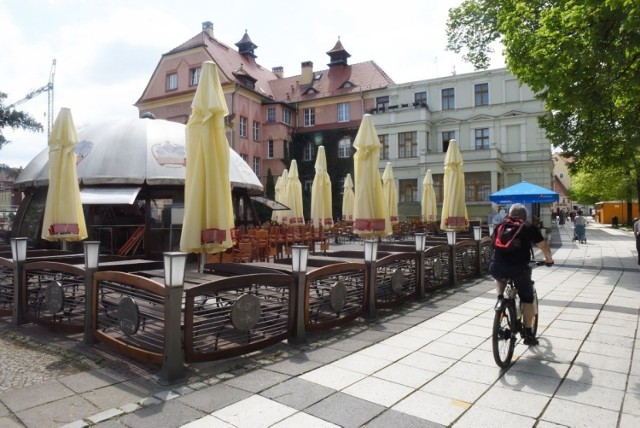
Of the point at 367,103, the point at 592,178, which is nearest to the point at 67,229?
the point at 367,103

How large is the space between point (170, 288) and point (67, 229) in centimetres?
713

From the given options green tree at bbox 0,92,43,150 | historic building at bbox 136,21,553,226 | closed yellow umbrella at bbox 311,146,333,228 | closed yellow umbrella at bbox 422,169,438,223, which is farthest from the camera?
historic building at bbox 136,21,553,226

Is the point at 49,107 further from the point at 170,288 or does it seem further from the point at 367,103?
the point at 170,288

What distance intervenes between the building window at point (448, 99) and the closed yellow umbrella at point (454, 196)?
74.2 ft

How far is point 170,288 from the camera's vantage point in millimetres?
3953

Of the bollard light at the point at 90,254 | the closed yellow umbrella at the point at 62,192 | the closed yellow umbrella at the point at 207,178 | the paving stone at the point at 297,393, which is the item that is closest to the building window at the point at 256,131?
the closed yellow umbrella at the point at 62,192

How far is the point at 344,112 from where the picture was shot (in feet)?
128

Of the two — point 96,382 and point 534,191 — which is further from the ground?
point 534,191

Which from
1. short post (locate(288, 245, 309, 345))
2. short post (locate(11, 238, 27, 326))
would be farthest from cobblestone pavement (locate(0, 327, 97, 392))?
short post (locate(288, 245, 309, 345))

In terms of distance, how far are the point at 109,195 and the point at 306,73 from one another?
33.0 meters

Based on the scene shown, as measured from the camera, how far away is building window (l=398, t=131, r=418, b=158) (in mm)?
35222

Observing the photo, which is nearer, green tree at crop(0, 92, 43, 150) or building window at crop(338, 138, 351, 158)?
green tree at crop(0, 92, 43, 150)

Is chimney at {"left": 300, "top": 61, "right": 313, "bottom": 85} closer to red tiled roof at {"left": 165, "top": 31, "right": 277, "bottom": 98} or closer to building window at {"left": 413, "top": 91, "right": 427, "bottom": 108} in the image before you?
red tiled roof at {"left": 165, "top": 31, "right": 277, "bottom": 98}

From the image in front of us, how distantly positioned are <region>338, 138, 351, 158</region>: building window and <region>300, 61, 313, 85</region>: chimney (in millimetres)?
8196
